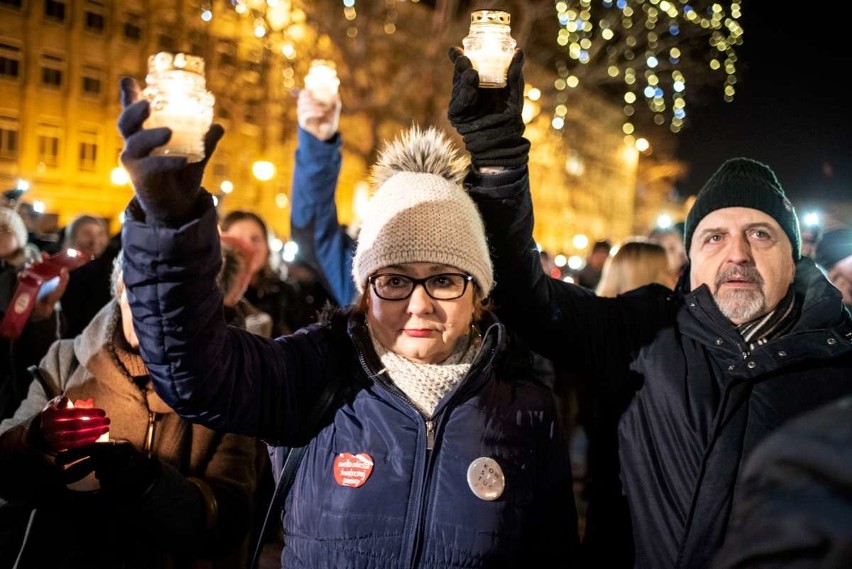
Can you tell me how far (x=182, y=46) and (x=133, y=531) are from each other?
2542 cm

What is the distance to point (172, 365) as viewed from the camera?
58.4 inches

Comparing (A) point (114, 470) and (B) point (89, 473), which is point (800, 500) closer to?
(A) point (114, 470)

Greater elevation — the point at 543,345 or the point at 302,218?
the point at 302,218

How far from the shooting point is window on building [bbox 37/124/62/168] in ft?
92.6

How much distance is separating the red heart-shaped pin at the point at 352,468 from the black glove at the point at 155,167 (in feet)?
2.67

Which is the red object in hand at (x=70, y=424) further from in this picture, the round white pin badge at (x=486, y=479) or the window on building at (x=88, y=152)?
the window on building at (x=88, y=152)

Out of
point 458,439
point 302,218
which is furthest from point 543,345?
point 302,218

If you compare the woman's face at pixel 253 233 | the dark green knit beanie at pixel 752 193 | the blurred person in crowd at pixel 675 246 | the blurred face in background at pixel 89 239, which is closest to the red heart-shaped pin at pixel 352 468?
the dark green knit beanie at pixel 752 193

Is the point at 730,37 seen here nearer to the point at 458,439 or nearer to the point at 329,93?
the point at 329,93

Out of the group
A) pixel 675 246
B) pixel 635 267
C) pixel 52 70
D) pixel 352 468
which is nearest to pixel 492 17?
pixel 352 468

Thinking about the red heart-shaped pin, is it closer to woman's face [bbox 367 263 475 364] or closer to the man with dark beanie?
woman's face [bbox 367 263 475 364]

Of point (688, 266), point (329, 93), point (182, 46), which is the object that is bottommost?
point (688, 266)

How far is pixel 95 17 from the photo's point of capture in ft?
97.1

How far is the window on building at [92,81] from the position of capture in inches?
1163
